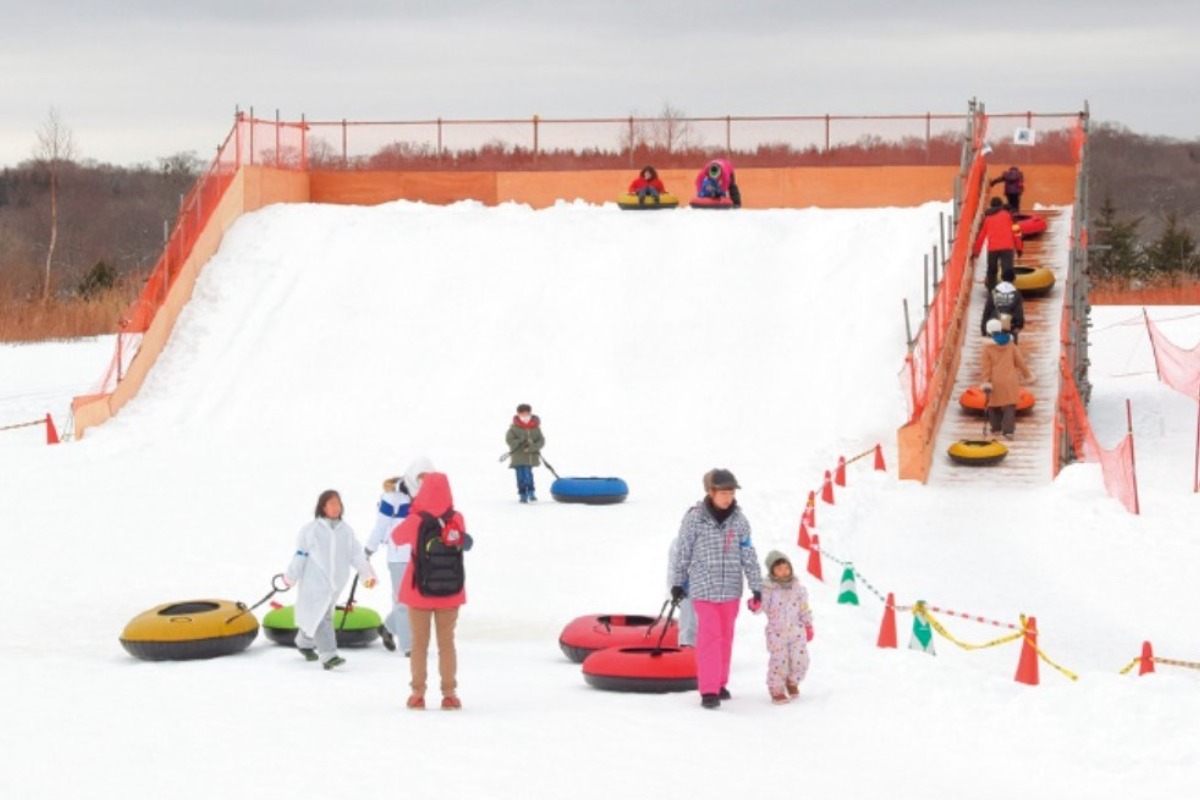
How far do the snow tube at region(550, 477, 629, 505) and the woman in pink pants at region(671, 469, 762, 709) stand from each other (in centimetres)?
1125

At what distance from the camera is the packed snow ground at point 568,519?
1098 cm

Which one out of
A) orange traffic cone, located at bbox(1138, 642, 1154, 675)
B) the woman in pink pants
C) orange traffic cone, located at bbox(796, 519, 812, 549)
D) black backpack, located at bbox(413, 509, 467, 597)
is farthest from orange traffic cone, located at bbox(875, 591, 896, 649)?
orange traffic cone, located at bbox(796, 519, 812, 549)

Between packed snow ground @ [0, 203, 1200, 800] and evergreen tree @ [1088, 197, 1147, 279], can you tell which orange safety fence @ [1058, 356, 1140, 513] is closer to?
packed snow ground @ [0, 203, 1200, 800]

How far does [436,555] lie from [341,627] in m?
3.25

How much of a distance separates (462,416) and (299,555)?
55.4 feet

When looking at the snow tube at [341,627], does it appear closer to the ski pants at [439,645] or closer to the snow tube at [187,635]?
the snow tube at [187,635]

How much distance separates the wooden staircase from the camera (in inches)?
1039

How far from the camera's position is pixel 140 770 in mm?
10305

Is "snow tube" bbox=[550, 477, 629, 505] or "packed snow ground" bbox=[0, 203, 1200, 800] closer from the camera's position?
"packed snow ground" bbox=[0, 203, 1200, 800]

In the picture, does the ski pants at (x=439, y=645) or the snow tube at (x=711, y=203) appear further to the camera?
the snow tube at (x=711, y=203)

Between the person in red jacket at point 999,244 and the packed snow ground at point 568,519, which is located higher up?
the person in red jacket at point 999,244

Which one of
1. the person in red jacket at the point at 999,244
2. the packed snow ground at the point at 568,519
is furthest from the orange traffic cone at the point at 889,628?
the person in red jacket at the point at 999,244

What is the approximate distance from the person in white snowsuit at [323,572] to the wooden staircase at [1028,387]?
529 inches

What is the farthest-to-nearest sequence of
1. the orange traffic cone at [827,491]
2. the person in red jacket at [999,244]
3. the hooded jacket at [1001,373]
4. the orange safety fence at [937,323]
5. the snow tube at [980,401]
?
the person in red jacket at [999,244] → the orange safety fence at [937,323] → the snow tube at [980,401] → the hooded jacket at [1001,373] → the orange traffic cone at [827,491]
